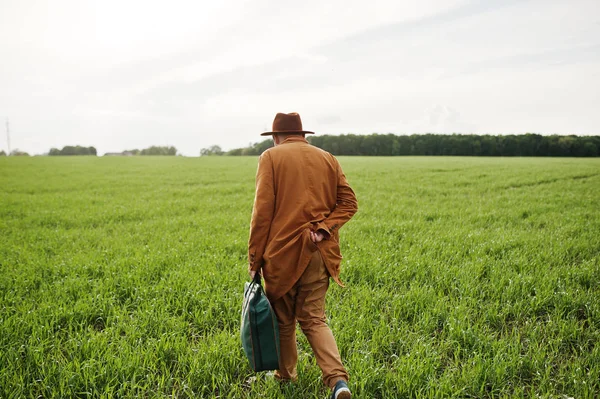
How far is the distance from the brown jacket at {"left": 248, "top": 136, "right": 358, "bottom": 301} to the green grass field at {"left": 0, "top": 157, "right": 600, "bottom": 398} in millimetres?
1114

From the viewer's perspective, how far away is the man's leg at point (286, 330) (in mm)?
2951

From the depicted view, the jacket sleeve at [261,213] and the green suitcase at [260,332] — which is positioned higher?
the jacket sleeve at [261,213]

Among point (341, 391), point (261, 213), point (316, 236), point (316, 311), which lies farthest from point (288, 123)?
point (341, 391)

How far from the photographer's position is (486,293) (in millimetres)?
4793

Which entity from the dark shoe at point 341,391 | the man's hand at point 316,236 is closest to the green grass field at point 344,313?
the dark shoe at point 341,391

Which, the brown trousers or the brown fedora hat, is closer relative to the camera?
the brown trousers

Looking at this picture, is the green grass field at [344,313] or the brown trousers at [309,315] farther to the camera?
the green grass field at [344,313]

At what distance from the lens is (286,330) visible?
9.82 ft

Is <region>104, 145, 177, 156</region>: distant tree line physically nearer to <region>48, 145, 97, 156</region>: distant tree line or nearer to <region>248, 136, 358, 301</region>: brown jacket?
<region>48, 145, 97, 156</region>: distant tree line

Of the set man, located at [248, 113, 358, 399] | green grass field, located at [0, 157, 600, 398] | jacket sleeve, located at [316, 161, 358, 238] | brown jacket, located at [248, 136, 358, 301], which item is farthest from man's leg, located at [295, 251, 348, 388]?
Answer: green grass field, located at [0, 157, 600, 398]

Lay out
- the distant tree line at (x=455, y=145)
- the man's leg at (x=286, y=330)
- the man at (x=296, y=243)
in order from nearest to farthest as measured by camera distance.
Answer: the man at (x=296, y=243), the man's leg at (x=286, y=330), the distant tree line at (x=455, y=145)

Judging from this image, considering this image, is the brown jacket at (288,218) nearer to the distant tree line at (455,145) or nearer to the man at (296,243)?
the man at (296,243)

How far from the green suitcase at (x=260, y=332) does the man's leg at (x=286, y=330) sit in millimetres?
195

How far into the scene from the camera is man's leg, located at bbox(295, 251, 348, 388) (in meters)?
2.80
